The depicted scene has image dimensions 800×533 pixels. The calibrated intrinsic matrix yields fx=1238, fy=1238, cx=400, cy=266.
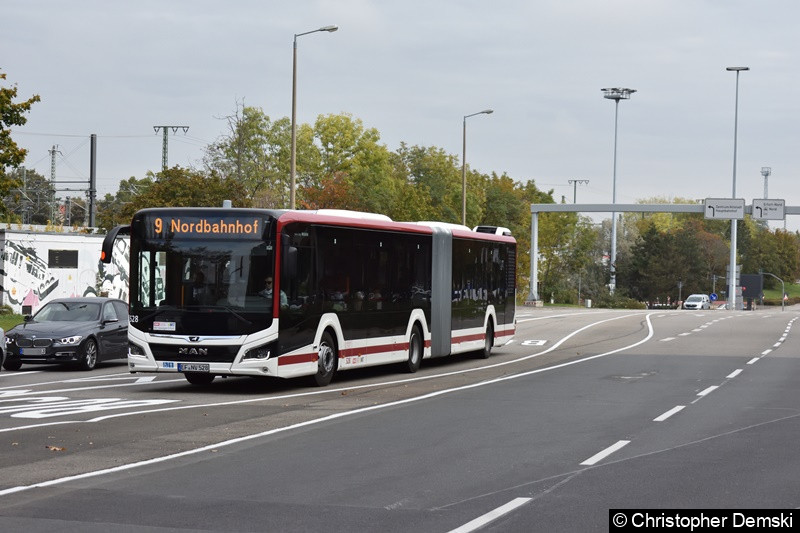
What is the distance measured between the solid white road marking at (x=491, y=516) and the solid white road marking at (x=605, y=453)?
227 centimetres

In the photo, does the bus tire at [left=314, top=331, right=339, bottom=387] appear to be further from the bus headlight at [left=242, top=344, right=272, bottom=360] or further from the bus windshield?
the bus windshield

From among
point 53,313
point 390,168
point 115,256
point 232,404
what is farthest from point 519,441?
point 390,168

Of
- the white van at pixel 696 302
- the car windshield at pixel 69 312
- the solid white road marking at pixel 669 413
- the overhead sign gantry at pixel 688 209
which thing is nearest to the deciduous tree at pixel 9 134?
the car windshield at pixel 69 312

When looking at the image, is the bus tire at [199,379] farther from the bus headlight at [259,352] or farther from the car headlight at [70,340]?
the car headlight at [70,340]

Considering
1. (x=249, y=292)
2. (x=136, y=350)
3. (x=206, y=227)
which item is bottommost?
(x=136, y=350)

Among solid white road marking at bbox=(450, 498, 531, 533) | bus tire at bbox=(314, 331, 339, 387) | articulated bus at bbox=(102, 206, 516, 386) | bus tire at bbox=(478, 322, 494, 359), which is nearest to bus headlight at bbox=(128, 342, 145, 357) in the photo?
articulated bus at bbox=(102, 206, 516, 386)

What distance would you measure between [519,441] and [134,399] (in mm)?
7079

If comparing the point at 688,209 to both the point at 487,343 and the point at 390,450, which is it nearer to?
the point at 487,343

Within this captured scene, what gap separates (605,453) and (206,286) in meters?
8.77

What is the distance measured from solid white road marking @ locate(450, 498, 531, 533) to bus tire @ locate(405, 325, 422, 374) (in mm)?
15036

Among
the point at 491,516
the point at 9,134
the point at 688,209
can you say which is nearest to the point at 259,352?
the point at 491,516

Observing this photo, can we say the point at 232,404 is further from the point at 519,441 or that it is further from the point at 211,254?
the point at 519,441

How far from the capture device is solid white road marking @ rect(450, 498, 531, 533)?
324 inches

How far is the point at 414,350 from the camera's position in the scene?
24.7m
